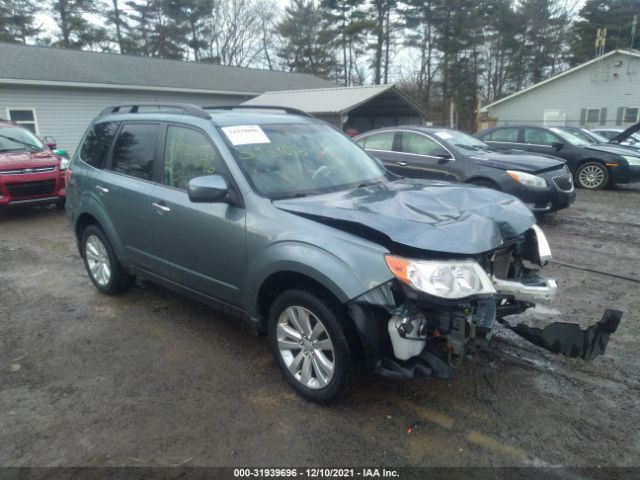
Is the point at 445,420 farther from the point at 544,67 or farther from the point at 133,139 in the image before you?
the point at 544,67

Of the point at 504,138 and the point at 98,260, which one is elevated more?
the point at 504,138

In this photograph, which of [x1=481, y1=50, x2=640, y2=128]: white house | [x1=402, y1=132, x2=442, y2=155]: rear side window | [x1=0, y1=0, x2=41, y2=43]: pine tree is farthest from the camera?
[x1=0, y1=0, x2=41, y2=43]: pine tree

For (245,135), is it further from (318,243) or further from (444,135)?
(444,135)

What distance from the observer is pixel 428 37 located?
123 ft

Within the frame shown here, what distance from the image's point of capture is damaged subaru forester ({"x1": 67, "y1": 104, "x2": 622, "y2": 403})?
2721mm

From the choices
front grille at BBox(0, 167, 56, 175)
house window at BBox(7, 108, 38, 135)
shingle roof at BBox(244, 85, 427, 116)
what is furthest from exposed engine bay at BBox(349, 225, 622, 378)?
house window at BBox(7, 108, 38, 135)

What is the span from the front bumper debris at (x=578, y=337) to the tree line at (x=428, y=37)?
33414 millimetres

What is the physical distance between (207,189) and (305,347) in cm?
123

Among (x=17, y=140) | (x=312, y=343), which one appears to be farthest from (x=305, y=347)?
(x=17, y=140)

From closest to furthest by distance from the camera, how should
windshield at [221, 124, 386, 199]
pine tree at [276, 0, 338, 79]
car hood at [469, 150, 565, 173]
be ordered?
windshield at [221, 124, 386, 199], car hood at [469, 150, 565, 173], pine tree at [276, 0, 338, 79]

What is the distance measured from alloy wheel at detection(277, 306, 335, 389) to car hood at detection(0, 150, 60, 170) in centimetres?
789

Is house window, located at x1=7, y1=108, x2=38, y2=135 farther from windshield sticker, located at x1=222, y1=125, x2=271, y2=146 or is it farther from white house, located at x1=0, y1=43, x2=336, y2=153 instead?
windshield sticker, located at x1=222, y1=125, x2=271, y2=146

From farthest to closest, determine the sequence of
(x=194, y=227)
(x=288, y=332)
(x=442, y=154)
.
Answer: (x=442, y=154), (x=194, y=227), (x=288, y=332)

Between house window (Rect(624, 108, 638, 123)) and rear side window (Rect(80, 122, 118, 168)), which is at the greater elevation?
house window (Rect(624, 108, 638, 123))
